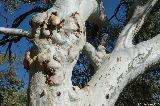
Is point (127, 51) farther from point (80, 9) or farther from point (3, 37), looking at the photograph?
point (3, 37)

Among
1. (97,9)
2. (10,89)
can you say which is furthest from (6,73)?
(97,9)

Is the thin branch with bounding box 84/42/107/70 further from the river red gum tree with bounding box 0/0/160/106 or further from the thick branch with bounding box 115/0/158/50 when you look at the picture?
the thick branch with bounding box 115/0/158/50

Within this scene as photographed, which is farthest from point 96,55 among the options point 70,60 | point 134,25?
point 70,60

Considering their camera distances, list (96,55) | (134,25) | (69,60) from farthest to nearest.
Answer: (134,25)
(96,55)
(69,60)

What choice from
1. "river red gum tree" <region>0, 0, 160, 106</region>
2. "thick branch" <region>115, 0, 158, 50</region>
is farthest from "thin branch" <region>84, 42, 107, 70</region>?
"thick branch" <region>115, 0, 158, 50</region>

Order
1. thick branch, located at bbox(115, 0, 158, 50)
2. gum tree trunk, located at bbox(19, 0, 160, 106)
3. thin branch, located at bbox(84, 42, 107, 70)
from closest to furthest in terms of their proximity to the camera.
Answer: gum tree trunk, located at bbox(19, 0, 160, 106) < thin branch, located at bbox(84, 42, 107, 70) < thick branch, located at bbox(115, 0, 158, 50)

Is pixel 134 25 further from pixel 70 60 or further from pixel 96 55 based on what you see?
pixel 70 60
